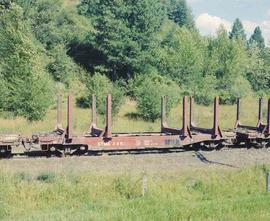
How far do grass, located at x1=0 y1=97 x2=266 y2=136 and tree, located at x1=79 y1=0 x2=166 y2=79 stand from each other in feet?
21.5

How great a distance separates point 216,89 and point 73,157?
40.0 metres

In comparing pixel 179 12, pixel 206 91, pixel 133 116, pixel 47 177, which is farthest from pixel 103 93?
pixel 179 12

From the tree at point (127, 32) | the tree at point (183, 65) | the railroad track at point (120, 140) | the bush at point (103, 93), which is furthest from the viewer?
the tree at point (183, 65)

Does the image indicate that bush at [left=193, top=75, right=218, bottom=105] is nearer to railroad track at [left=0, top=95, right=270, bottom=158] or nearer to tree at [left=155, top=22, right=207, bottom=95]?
tree at [left=155, top=22, right=207, bottom=95]

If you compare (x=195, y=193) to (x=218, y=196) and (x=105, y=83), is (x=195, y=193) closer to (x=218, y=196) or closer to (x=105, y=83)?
(x=218, y=196)

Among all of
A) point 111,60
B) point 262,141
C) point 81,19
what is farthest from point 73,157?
point 81,19

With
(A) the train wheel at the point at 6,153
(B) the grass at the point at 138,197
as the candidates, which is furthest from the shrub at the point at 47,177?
(A) the train wheel at the point at 6,153

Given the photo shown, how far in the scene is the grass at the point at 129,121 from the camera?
99.8 feet

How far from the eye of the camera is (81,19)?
2980 inches

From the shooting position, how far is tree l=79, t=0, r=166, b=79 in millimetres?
49844

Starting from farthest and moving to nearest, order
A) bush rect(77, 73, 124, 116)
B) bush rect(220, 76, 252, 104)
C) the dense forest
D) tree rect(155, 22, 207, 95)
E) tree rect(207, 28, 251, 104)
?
1. tree rect(207, 28, 251, 104)
2. tree rect(155, 22, 207, 95)
3. bush rect(220, 76, 252, 104)
4. bush rect(77, 73, 124, 116)
5. the dense forest

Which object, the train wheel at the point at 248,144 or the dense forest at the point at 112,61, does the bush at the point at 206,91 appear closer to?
the dense forest at the point at 112,61

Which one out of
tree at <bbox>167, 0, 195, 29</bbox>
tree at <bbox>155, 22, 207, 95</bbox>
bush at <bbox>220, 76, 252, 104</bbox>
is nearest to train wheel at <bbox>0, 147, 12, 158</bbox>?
tree at <bbox>155, 22, 207, 95</bbox>

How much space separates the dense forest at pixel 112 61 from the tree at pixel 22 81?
2.6 inches
